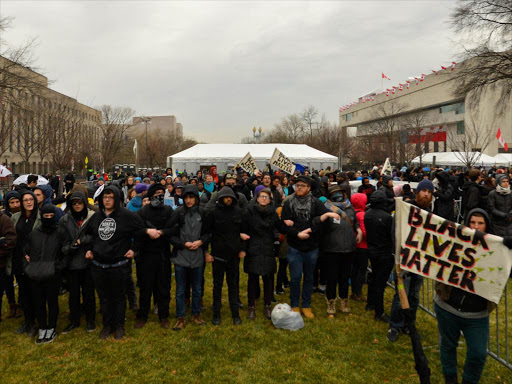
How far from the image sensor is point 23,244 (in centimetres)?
496

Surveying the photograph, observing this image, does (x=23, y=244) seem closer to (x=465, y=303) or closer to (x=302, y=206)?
(x=302, y=206)

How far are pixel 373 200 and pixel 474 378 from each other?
97.5 inches

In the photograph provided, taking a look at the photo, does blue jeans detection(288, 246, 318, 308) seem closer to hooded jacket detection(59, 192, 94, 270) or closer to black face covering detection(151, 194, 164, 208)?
black face covering detection(151, 194, 164, 208)

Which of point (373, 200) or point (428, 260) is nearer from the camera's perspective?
point (428, 260)

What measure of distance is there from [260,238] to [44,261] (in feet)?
9.66

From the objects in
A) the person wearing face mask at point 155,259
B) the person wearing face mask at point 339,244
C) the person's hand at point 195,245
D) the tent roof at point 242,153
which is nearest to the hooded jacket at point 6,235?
the person wearing face mask at point 155,259

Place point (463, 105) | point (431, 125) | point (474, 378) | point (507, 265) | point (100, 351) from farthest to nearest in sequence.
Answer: point (431, 125) < point (463, 105) < point (100, 351) < point (474, 378) < point (507, 265)

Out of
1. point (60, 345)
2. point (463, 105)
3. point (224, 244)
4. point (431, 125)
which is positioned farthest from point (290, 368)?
point (431, 125)

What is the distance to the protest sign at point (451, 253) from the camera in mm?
3070

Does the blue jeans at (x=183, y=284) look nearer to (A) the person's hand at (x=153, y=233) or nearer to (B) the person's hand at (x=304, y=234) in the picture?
(A) the person's hand at (x=153, y=233)

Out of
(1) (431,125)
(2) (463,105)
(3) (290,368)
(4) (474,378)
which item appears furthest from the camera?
(1) (431,125)

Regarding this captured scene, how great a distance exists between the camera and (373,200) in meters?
5.15

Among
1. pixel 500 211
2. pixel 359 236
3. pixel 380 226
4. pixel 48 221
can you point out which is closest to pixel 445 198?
pixel 500 211

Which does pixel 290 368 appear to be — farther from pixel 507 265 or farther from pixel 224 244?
pixel 507 265
